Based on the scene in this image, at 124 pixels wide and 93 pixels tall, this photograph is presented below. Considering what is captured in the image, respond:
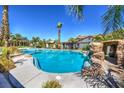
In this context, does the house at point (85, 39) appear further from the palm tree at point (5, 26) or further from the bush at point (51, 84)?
the palm tree at point (5, 26)

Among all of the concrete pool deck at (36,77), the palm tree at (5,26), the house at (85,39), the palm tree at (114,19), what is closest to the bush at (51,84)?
the concrete pool deck at (36,77)

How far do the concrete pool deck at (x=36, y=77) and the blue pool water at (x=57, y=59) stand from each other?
0.70 meters

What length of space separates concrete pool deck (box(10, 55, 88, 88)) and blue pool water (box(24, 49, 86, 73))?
70 cm

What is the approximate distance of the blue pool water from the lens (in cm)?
544

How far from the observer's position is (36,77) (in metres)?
4.26

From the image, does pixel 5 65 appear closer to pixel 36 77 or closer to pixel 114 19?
pixel 36 77

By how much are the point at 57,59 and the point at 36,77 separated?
2087mm

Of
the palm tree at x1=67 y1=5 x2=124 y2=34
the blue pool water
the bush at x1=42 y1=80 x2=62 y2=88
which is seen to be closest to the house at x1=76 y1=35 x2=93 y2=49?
the blue pool water

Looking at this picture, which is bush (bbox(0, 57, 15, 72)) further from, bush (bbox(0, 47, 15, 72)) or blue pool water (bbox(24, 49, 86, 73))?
blue pool water (bbox(24, 49, 86, 73))

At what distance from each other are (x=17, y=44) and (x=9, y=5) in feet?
3.96
